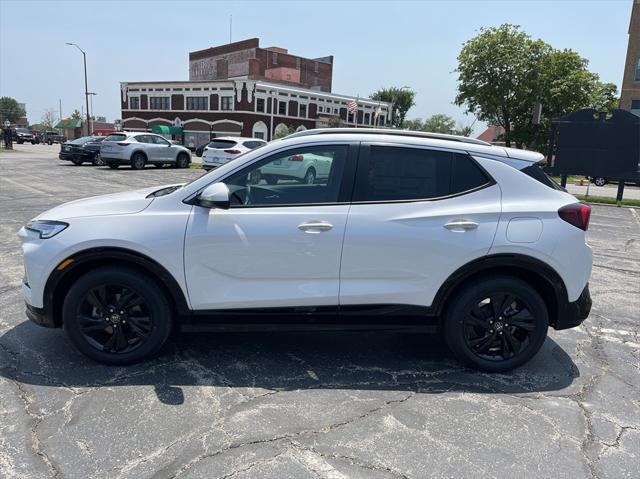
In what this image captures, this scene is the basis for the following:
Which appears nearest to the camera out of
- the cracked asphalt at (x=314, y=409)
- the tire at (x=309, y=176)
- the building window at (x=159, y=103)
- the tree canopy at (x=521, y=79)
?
the cracked asphalt at (x=314, y=409)

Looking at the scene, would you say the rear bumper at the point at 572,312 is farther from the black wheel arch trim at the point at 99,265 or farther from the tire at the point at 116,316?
the tire at the point at 116,316

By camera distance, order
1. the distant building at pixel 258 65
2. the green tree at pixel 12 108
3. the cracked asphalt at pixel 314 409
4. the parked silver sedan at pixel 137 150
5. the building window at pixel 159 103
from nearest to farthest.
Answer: the cracked asphalt at pixel 314 409, the parked silver sedan at pixel 137 150, the building window at pixel 159 103, the distant building at pixel 258 65, the green tree at pixel 12 108

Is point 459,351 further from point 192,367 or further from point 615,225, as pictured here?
point 615,225

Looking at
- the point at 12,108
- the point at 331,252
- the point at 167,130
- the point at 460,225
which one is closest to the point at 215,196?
the point at 331,252

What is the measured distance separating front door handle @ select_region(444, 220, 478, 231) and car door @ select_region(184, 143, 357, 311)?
75cm

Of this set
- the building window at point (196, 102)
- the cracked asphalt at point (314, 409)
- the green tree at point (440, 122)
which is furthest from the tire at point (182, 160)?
the green tree at point (440, 122)

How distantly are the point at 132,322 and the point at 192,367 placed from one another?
1.83ft

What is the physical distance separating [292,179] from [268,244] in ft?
1.78

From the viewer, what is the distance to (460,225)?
3.64 meters

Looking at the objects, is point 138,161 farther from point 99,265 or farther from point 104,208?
point 99,265

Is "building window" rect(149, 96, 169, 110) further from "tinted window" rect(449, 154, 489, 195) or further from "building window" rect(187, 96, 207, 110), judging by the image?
"tinted window" rect(449, 154, 489, 195)

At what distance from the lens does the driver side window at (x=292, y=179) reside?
368cm

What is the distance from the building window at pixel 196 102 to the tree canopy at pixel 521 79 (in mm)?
31075

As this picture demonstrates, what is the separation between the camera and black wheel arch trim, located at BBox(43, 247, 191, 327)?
356 centimetres
